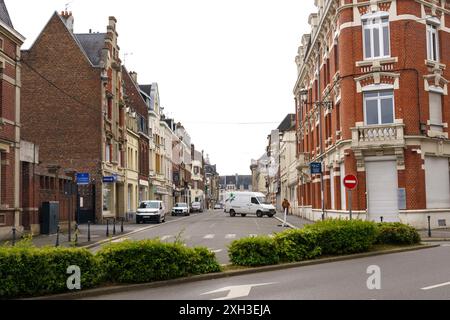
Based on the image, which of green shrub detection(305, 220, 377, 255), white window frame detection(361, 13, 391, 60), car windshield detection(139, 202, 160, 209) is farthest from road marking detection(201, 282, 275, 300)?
car windshield detection(139, 202, 160, 209)

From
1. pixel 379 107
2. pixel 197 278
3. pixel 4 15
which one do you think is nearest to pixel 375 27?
pixel 379 107

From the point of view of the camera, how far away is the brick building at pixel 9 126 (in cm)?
2359

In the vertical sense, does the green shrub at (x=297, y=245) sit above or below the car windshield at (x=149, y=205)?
below

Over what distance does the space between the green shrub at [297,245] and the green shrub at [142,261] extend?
10.1 feet

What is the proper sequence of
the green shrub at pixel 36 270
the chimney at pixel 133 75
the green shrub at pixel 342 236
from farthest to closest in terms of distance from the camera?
the chimney at pixel 133 75
the green shrub at pixel 342 236
the green shrub at pixel 36 270

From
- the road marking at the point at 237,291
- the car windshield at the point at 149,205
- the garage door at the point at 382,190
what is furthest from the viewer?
the car windshield at the point at 149,205

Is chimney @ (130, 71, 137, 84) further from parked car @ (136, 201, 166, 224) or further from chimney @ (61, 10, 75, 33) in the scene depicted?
parked car @ (136, 201, 166, 224)

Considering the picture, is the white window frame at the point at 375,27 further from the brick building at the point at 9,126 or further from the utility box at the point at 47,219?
the utility box at the point at 47,219

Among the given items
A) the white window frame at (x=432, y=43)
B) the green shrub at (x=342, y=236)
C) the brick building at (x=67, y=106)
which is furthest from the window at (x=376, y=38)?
the brick building at (x=67, y=106)

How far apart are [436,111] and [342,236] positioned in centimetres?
1605

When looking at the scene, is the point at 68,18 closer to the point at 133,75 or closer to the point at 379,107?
the point at 133,75

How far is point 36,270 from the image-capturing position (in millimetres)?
10141

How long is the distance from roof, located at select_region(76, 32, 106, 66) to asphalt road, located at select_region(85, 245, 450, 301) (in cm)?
Result: 3186

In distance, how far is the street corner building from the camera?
88.4ft
